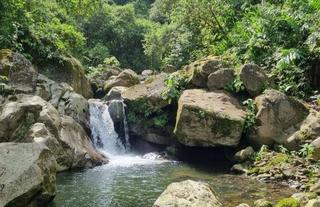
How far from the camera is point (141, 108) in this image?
20938mm

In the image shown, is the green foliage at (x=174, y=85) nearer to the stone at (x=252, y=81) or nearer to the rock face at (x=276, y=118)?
the stone at (x=252, y=81)

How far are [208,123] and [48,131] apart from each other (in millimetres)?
5830

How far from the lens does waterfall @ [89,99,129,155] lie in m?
21.2

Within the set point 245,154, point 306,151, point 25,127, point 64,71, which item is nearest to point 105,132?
point 64,71

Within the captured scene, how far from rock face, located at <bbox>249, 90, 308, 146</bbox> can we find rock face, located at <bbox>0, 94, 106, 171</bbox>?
634 cm

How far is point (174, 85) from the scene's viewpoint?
1986cm

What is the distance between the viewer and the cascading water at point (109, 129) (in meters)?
21.1

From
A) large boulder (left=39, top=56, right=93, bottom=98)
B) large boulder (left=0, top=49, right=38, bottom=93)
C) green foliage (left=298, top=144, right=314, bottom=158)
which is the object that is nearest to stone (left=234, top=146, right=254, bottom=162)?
green foliage (left=298, top=144, right=314, bottom=158)

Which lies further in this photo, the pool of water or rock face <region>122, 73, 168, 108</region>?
rock face <region>122, 73, 168, 108</region>

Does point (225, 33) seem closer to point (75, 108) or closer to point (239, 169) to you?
point (75, 108)

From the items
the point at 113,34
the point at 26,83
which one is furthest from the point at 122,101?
the point at 113,34

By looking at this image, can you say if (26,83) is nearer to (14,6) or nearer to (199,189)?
(14,6)

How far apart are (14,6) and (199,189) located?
15.0 metres

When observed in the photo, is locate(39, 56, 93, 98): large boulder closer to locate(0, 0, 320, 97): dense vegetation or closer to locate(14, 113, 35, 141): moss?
locate(0, 0, 320, 97): dense vegetation
